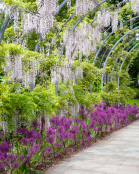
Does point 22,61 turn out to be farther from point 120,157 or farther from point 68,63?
point 68,63

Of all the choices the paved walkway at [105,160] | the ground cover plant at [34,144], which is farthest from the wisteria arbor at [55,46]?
the paved walkway at [105,160]

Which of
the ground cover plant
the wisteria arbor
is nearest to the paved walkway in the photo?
the ground cover plant

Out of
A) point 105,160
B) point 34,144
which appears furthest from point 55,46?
point 105,160

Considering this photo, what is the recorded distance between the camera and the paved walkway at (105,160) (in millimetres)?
3539

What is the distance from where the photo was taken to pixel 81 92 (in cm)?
772

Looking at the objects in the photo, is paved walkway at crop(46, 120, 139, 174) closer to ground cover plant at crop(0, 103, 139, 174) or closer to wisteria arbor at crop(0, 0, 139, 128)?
ground cover plant at crop(0, 103, 139, 174)

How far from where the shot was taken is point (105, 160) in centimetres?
407

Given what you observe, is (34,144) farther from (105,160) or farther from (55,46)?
(55,46)

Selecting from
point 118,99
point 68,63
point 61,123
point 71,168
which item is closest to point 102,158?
point 71,168

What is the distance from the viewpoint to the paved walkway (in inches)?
A: 139

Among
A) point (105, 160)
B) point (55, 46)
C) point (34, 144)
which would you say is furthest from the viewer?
point (55, 46)

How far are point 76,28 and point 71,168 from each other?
161 inches

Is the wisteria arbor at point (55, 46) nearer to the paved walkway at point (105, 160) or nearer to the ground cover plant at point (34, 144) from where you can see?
the ground cover plant at point (34, 144)

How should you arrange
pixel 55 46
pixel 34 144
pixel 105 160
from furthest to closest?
1. pixel 55 46
2. pixel 34 144
3. pixel 105 160
